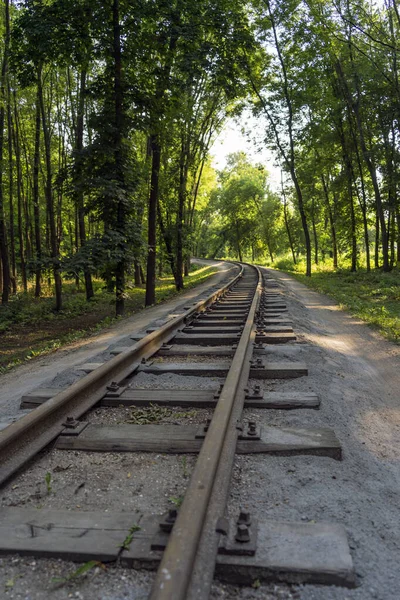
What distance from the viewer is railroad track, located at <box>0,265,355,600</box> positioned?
5.21 ft

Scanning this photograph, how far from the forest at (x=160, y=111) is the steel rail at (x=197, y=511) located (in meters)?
7.58

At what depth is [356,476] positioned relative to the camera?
7.77 feet

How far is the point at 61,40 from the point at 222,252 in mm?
81357

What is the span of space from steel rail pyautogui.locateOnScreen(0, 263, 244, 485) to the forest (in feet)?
19.5

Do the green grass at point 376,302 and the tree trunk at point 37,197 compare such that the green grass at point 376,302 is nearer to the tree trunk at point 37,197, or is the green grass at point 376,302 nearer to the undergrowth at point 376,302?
the undergrowth at point 376,302

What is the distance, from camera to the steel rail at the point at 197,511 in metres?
1.35

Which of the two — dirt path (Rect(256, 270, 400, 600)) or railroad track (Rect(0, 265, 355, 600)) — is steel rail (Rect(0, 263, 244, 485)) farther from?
dirt path (Rect(256, 270, 400, 600))

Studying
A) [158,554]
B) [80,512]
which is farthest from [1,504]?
[158,554]

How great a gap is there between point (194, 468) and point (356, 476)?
93cm

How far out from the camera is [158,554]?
1665 millimetres

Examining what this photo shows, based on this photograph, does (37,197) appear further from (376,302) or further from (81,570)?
(81,570)

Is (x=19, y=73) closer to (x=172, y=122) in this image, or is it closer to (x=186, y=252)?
(x=172, y=122)

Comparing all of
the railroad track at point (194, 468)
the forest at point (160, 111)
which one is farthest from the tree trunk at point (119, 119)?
the railroad track at point (194, 468)

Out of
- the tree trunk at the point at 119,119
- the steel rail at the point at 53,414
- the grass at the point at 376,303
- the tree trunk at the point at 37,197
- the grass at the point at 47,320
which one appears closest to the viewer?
the steel rail at the point at 53,414
